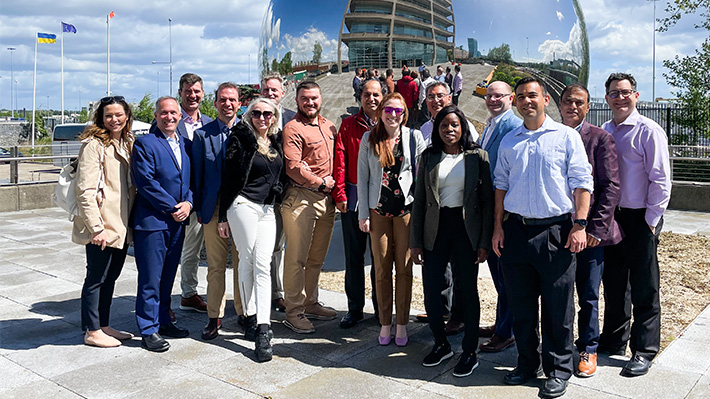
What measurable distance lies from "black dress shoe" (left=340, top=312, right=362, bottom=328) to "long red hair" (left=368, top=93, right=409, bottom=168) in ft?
4.75

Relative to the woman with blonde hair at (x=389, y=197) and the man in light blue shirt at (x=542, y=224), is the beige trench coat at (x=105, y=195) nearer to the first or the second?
the woman with blonde hair at (x=389, y=197)

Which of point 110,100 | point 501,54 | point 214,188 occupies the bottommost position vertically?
point 214,188

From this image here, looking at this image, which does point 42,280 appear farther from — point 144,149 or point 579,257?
point 579,257

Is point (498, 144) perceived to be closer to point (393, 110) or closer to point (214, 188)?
point (393, 110)

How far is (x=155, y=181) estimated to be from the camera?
475 centimetres

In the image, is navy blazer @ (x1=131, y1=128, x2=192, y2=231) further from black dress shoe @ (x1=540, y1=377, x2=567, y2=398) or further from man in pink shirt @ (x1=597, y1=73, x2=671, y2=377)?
man in pink shirt @ (x1=597, y1=73, x2=671, y2=377)

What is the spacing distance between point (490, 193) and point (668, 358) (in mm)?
1845

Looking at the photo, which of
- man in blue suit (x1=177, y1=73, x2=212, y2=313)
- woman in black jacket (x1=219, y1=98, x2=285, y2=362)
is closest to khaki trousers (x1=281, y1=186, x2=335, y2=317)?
woman in black jacket (x1=219, y1=98, x2=285, y2=362)

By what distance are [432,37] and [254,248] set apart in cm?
283

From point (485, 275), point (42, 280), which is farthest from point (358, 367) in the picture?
point (42, 280)

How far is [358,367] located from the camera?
437cm

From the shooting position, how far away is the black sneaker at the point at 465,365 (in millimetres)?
4180

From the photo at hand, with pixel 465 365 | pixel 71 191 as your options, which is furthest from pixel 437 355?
pixel 71 191

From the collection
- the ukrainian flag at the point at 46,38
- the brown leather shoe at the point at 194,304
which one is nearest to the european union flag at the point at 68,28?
the ukrainian flag at the point at 46,38
